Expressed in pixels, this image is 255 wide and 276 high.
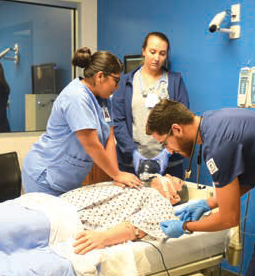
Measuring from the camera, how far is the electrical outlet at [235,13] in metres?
2.46

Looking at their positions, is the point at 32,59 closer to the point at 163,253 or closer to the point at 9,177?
the point at 9,177

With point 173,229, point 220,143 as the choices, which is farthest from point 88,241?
point 220,143

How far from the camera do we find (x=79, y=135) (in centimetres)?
202

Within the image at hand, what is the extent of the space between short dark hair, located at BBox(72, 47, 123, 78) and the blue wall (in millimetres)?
855

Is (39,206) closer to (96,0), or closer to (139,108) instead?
(139,108)

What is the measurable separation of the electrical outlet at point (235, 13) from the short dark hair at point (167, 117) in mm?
1256

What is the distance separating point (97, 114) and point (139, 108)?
1.57 feet

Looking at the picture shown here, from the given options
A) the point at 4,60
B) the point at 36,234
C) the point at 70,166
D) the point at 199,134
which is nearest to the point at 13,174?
the point at 4,60

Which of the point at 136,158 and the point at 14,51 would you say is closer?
the point at 136,158

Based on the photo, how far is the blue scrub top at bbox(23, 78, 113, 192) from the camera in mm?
2025

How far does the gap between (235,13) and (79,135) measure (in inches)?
51.1

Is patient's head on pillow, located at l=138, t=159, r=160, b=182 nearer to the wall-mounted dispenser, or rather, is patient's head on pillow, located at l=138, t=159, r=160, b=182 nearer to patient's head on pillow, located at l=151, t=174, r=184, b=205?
patient's head on pillow, located at l=151, t=174, r=184, b=205

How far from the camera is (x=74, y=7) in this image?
3.74m

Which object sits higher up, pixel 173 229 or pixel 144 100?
pixel 144 100
